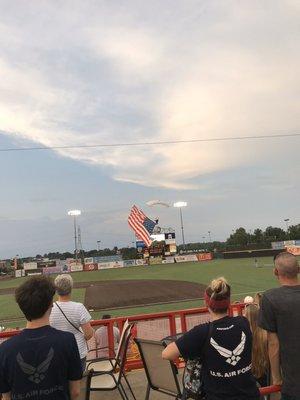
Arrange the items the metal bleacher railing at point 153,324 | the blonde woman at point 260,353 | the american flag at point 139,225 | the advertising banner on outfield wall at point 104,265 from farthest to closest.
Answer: the advertising banner on outfield wall at point 104,265
the american flag at point 139,225
the metal bleacher railing at point 153,324
the blonde woman at point 260,353

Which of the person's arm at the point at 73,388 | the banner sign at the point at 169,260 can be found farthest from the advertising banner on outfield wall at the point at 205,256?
the person's arm at the point at 73,388

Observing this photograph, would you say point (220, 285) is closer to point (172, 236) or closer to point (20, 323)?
point (20, 323)

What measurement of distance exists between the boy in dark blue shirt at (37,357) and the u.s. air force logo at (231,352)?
3.14 feet

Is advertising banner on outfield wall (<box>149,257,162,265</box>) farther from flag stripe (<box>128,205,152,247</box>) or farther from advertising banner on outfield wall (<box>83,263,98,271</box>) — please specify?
flag stripe (<box>128,205,152,247</box>)

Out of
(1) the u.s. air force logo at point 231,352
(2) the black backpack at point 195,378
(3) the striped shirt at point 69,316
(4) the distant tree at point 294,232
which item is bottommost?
(2) the black backpack at point 195,378

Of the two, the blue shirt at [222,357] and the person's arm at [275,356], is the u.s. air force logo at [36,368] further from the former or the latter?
the person's arm at [275,356]

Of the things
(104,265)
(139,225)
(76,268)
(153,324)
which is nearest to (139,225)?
(139,225)

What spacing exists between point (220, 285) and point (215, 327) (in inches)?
11.7

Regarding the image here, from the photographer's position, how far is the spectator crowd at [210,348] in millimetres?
2707

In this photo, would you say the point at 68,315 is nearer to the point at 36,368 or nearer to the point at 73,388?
the point at 73,388

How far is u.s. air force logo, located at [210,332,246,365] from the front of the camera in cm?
302

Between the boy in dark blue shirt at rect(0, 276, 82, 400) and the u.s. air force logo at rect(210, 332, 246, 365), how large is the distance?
0.96m

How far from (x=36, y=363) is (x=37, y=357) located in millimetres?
38

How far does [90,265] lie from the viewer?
7056cm
